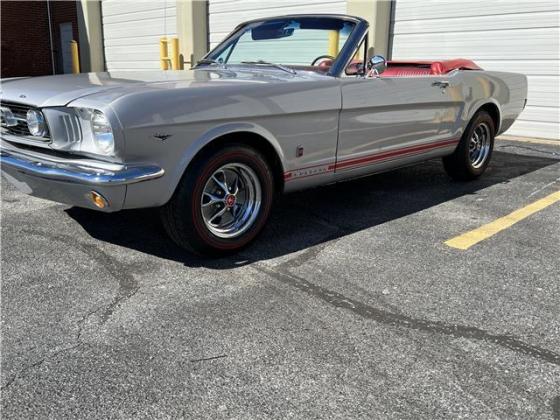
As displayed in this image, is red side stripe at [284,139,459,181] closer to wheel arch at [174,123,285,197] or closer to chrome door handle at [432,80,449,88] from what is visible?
wheel arch at [174,123,285,197]

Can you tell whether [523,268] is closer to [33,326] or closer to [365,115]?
[365,115]

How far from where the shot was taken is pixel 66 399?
2045 millimetres

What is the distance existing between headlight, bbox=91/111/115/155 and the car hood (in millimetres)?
132

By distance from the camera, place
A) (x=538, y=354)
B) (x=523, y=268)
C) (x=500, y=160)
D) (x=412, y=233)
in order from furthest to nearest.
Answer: (x=500, y=160)
(x=412, y=233)
(x=523, y=268)
(x=538, y=354)

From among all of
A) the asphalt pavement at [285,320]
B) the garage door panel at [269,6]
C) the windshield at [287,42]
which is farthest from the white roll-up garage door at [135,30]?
the asphalt pavement at [285,320]

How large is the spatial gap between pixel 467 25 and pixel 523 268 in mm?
6038

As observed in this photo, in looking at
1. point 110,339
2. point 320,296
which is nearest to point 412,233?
point 320,296

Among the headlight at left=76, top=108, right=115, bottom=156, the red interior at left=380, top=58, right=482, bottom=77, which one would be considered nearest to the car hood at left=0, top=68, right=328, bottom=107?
the headlight at left=76, top=108, right=115, bottom=156

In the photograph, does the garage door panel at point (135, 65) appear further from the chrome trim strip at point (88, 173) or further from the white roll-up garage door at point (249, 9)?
the chrome trim strip at point (88, 173)

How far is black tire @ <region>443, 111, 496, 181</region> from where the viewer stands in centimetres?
530

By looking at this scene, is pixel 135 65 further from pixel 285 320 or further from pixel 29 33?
pixel 285 320

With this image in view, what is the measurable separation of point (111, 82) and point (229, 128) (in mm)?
824

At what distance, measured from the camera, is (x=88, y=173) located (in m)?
2.93

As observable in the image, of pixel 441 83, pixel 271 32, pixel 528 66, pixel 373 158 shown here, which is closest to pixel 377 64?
pixel 373 158
